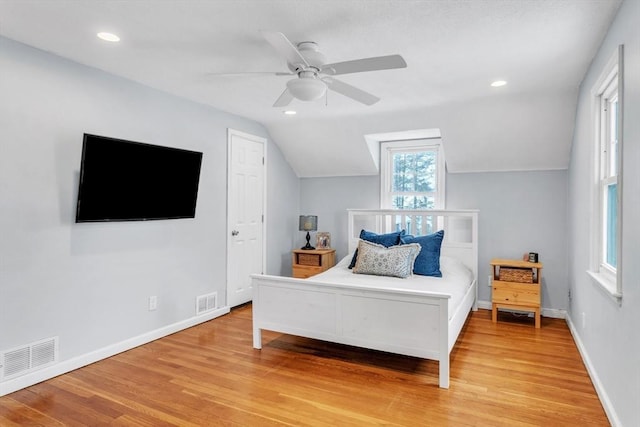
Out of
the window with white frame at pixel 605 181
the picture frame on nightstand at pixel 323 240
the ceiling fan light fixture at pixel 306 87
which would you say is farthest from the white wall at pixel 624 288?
the picture frame on nightstand at pixel 323 240

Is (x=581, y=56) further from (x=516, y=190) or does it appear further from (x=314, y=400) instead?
(x=314, y=400)

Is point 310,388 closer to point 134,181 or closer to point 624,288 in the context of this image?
point 624,288

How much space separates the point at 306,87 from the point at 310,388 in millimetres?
2048

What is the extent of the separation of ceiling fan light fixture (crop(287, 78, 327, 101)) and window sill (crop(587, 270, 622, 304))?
2082mm

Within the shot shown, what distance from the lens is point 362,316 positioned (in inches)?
123

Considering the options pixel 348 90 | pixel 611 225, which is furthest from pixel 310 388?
pixel 611 225

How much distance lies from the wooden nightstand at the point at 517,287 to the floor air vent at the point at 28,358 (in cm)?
411

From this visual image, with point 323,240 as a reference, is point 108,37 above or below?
above

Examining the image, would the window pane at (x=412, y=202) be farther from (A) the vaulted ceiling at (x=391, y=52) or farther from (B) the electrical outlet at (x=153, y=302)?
(B) the electrical outlet at (x=153, y=302)

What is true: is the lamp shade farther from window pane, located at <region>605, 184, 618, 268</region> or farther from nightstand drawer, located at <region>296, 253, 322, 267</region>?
window pane, located at <region>605, 184, 618, 268</region>

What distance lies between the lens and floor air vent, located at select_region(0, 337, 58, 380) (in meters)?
2.73

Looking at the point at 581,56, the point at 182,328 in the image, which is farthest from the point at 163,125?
the point at 581,56

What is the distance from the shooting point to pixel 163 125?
153 inches

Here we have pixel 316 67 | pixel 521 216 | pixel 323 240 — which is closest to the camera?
pixel 316 67
